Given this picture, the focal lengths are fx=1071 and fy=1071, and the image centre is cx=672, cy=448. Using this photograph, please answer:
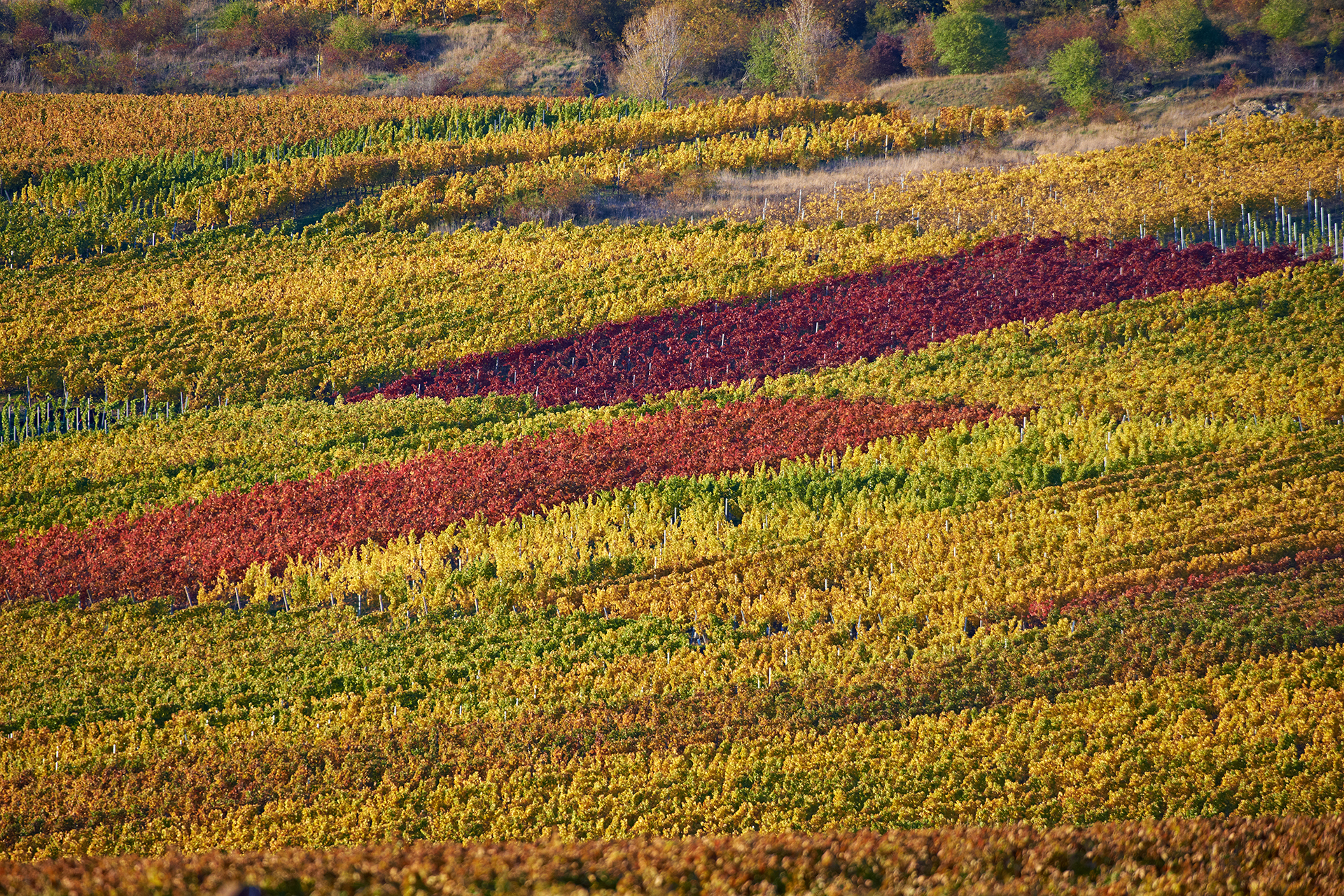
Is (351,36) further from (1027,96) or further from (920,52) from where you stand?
(1027,96)

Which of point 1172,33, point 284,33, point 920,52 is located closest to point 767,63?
point 920,52

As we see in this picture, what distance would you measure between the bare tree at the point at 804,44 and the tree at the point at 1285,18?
2032cm

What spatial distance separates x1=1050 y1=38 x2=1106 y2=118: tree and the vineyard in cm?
773

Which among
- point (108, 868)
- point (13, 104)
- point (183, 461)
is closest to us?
point (108, 868)

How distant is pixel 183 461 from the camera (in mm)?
24422

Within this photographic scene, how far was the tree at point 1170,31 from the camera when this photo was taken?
46875mm

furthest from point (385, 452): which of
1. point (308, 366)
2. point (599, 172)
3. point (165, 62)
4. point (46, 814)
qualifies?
point (165, 62)

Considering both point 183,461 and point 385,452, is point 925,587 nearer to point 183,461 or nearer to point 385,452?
point 385,452

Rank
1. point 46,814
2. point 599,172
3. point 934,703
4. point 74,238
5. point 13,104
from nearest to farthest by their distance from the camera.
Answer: point 46,814 < point 934,703 < point 74,238 < point 599,172 < point 13,104

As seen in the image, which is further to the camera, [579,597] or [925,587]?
[579,597]

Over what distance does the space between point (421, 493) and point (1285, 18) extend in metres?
45.7

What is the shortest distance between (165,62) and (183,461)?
130 feet

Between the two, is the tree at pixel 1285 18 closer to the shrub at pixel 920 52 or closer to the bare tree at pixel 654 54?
the shrub at pixel 920 52

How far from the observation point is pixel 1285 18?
4734 centimetres
